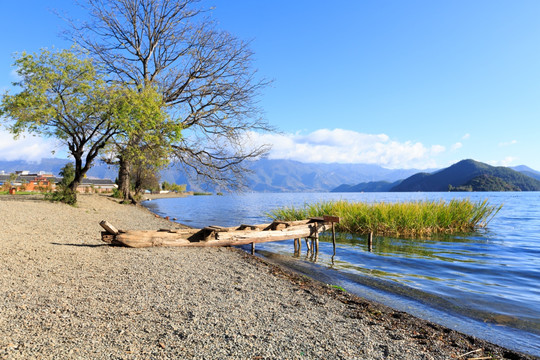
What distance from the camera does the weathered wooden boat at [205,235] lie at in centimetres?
1060

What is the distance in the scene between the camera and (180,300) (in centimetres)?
586

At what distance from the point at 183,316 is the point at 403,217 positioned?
17932 mm

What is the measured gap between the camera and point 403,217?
2014 cm

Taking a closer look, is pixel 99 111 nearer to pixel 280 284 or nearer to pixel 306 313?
pixel 280 284

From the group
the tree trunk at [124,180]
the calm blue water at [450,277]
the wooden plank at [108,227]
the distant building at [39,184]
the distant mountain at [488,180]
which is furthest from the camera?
the distant mountain at [488,180]

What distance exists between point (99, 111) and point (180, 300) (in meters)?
18.5

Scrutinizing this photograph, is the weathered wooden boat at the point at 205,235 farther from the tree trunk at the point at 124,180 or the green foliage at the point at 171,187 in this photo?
the green foliage at the point at 171,187

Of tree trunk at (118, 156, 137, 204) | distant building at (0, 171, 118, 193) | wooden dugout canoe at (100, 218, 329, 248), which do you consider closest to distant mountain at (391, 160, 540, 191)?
distant building at (0, 171, 118, 193)

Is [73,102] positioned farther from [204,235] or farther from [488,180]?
[488,180]

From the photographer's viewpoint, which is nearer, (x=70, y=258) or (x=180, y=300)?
(x=180, y=300)

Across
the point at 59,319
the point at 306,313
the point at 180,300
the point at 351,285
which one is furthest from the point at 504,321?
the point at 59,319

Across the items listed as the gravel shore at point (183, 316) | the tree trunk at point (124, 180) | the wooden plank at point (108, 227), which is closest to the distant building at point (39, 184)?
the tree trunk at point (124, 180)

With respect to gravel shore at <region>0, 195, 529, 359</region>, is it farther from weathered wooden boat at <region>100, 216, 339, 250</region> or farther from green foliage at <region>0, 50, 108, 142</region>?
green foliage at <region>0, 50, 108, 142</region>

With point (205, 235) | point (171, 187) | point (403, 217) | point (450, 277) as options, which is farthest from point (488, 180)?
point (205, 235)
